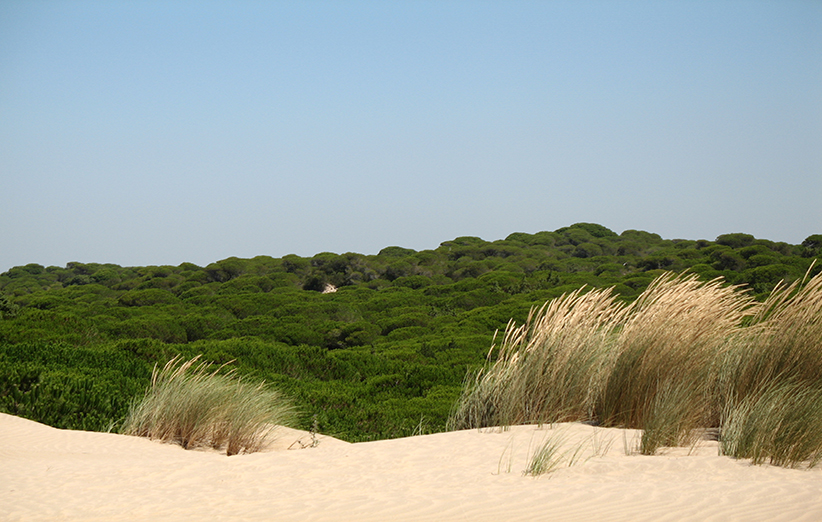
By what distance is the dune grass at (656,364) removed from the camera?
6.08m

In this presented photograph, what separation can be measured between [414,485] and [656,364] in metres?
3.16

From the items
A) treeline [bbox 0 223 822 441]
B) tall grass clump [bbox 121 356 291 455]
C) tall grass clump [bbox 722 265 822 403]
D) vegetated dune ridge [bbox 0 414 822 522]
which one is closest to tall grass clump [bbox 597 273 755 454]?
tall grass clump [bbox 722 265 822 403]

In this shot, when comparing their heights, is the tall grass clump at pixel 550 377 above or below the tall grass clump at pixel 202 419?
above

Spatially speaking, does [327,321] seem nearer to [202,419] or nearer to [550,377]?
[202,419]

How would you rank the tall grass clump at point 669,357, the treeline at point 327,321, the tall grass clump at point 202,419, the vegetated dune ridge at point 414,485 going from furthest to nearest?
the treeline at point 327,321 → the tall grass clump at point 202,419 → the tall grass clump at point 669,357 → the vegetated dune ridge at point 414,485

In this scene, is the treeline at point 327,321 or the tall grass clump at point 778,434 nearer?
the tall grass clump at point 778,434

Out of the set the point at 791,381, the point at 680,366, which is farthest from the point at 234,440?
the point at 791,381

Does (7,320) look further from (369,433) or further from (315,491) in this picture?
(315,491)

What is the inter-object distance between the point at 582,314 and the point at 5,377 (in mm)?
6855

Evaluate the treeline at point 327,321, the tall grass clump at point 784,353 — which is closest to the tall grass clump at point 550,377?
the treeline at point 327,321

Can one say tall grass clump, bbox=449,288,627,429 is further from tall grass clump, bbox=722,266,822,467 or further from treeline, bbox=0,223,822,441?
tall grass clump, bbox=722,266,822,467

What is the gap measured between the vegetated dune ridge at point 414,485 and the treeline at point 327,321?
2.44 metres

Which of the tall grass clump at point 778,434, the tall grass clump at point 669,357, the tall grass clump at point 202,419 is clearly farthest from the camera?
the tall grass clump at point 202,419

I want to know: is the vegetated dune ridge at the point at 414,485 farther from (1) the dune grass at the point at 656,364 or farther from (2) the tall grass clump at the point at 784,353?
(2) the tall grass clump at the point at 784,353
